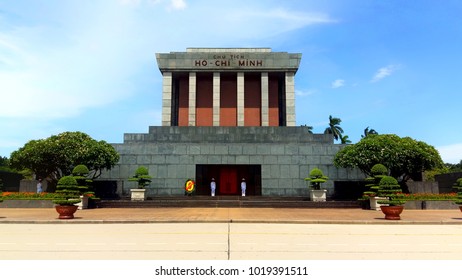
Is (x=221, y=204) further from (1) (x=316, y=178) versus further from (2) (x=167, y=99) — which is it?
(2) (x=167, y=99)

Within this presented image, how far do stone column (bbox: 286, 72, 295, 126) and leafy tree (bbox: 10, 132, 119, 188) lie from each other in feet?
62.7

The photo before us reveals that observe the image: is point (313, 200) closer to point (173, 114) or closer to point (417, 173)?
point (417, 173)

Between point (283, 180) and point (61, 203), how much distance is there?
63.1 ft

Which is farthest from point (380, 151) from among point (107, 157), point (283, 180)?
point (107, 157)

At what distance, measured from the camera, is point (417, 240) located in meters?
11.0

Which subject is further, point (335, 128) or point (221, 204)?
point (335, 128)

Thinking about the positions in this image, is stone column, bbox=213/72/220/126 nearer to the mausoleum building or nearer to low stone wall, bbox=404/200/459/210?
the mausoleum building

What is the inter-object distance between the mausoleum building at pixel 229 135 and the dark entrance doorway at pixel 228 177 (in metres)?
0.09

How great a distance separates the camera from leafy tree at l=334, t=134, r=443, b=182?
92.9 feet

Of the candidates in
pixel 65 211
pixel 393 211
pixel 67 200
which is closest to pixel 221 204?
pixel 67 200

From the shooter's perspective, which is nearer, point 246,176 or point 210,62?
point 246,176

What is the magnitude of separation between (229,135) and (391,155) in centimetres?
1493

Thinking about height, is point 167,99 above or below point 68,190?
above

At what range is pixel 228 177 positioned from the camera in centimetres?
3484
